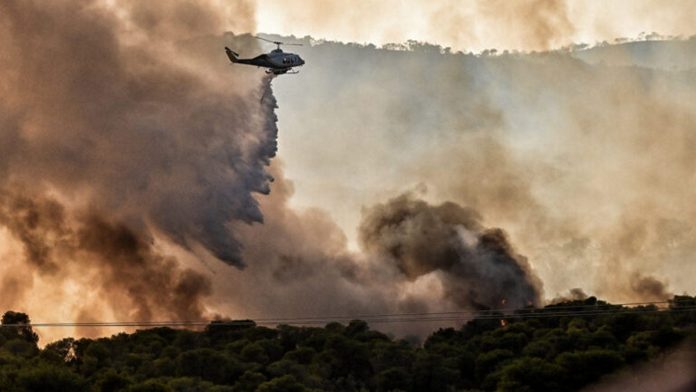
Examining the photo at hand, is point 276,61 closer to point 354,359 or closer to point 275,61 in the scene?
point 275,61

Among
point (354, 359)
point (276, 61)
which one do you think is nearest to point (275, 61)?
point (276, 61)

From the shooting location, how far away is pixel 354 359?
180 m

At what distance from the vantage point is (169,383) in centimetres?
15350

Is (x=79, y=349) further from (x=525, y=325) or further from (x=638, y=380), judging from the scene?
(x=638, y=380)

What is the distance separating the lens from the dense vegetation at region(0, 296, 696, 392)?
153125mm

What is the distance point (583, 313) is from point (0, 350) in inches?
2900

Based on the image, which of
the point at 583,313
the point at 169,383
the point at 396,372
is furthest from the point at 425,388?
the point at 583,313

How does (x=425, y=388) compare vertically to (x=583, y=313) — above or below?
below

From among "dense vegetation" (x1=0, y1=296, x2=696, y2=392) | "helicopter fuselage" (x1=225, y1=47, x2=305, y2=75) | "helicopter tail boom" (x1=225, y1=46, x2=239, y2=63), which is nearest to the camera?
"dense vegetation" (x1=0, y1=296, x2=696, y2=392)

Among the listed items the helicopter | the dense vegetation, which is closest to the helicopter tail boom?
the helicopter

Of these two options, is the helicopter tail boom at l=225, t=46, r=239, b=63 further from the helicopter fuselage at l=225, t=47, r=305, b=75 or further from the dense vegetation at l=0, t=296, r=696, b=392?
the dense vegetation at l=0, t=296, r=696, b=392

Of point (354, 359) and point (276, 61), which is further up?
point (276, 61)

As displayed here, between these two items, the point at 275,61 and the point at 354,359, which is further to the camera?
the point at 354,359

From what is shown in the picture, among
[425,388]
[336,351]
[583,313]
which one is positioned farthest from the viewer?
[583,313]
